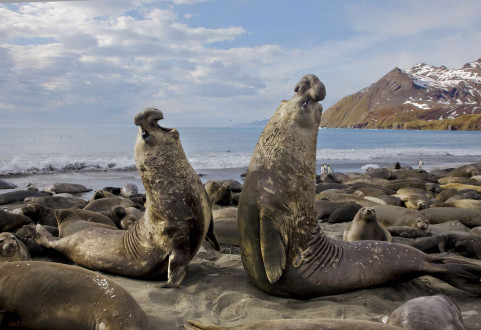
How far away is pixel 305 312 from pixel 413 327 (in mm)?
1012

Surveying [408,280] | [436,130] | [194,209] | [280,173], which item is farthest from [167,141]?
[436,130]

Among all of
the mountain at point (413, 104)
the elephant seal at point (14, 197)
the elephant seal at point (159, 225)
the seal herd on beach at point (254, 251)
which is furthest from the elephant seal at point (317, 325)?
the mountain at point (413, 104)

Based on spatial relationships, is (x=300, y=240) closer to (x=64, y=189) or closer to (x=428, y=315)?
(x=428, y=315)

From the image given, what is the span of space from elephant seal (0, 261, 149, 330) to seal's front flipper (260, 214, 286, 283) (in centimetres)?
122

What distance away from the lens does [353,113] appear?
176m

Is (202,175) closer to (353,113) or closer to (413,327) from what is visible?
(413,327)

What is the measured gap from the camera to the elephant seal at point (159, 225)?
186 inches

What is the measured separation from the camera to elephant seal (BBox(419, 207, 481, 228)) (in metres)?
8.23

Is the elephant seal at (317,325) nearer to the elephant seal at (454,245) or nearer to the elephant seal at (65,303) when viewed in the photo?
the elephant seal at (65,303)

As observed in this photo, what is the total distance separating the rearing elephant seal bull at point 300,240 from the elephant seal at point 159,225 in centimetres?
75

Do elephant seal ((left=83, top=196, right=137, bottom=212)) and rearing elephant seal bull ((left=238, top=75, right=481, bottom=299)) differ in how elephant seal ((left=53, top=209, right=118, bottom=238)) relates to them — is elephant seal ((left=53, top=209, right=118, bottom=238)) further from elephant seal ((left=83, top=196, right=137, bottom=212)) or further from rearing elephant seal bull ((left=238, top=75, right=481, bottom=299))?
rearing elephant seal bull ((left=238, top=75, right=481, bottom=299))

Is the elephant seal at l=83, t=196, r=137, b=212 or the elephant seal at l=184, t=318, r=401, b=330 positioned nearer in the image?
the elephant seal at l=184, t=318, r=401, b=330

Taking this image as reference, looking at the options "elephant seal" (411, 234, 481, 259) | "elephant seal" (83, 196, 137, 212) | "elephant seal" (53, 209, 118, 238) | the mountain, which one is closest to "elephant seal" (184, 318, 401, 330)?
"elephant seal" (411, 234, 481, 259)

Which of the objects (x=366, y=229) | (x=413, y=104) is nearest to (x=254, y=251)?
(x=366, y=229)
